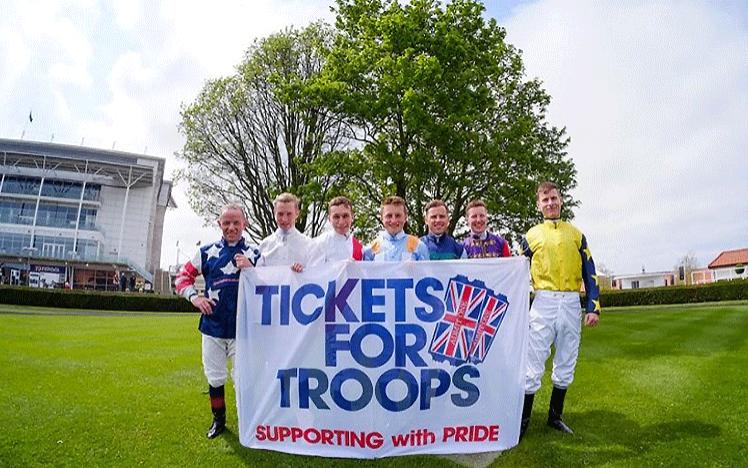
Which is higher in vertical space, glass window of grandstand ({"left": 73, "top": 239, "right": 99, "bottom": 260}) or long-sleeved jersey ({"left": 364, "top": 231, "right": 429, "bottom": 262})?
glass window of grandstand ({"left": 73, "top": 239, "right": 99, "bottom": 260})

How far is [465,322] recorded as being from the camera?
5.10 metres

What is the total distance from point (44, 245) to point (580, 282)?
78.9 metres

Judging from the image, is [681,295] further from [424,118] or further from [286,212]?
[286,212]

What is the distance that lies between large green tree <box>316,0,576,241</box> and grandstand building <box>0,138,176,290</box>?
180 ft

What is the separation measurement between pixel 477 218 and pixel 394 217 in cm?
98

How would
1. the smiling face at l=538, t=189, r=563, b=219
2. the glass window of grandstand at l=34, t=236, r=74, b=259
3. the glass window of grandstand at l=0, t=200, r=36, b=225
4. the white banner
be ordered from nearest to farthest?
the white banner
the smiling face at l=538, t=189, r=563, b=219
the glass window of grandstand at l=34, t=236, r=74, b=259
the glass window of grandstand at l=0, t=200, r=36, b=225

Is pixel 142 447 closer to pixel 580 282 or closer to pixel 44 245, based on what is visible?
pixel 580 282

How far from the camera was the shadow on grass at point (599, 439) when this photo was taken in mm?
4676

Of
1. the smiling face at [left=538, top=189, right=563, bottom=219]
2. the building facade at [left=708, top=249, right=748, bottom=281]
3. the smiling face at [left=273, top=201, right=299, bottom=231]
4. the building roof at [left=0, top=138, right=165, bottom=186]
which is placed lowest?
the smiling face at [left=273, top=201, right=299, bottom=231]

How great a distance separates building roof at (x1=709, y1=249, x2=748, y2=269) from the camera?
7975cm

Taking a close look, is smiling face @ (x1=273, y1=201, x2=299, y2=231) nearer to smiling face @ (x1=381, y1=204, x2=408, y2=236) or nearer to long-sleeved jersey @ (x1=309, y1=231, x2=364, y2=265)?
long-sleeved jersey @ (x1=309, y1=231, x2=364, y2=265)

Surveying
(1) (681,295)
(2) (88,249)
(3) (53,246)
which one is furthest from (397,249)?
(3) (53,246)

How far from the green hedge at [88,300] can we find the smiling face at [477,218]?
3078 centimetres

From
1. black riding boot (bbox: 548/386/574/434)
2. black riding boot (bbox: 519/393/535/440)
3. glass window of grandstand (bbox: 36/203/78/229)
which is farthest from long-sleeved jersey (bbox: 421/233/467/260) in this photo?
glass window of grandstand (bbox: 36/203/78/229)
